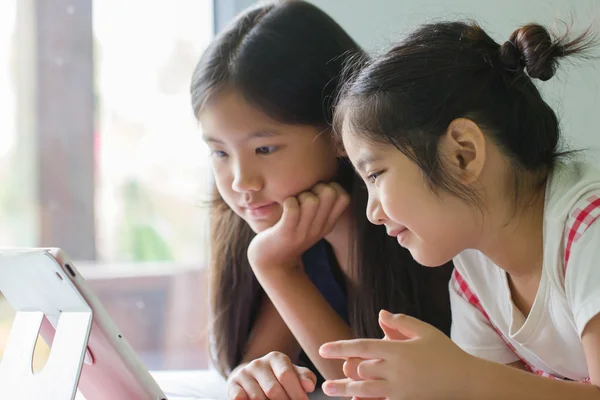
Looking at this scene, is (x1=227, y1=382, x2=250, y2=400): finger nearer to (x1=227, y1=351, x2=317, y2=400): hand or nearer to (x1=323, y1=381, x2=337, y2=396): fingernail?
(x1=227, y1=351, x2=317, y2=400): hand

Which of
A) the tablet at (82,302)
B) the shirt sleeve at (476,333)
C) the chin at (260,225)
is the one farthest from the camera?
the chin at (260,225)

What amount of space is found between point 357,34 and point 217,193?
1.26ft

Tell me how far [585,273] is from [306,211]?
403 mm

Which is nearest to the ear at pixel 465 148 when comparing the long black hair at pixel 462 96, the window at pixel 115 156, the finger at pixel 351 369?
the long black hair at pixel 462 96

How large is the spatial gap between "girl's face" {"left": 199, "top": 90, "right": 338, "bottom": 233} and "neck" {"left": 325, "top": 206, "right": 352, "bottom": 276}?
0.09m

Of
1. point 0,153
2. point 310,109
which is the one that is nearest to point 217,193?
point 310,109

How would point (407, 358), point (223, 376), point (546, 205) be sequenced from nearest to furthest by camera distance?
1. point (407, 358)
2. point (546, 205)
3. point (223, 376)

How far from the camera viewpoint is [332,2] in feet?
4.48

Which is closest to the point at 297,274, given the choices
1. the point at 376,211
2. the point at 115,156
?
the point at 376,211

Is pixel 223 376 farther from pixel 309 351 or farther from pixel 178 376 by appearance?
pixel 309 351

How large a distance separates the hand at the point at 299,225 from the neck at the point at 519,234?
248 mm

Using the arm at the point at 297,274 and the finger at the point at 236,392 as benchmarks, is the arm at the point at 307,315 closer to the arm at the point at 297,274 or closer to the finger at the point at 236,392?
the arm at the point at 297,274

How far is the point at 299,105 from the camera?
3.38ft

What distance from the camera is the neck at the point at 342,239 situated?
3.73 ft
